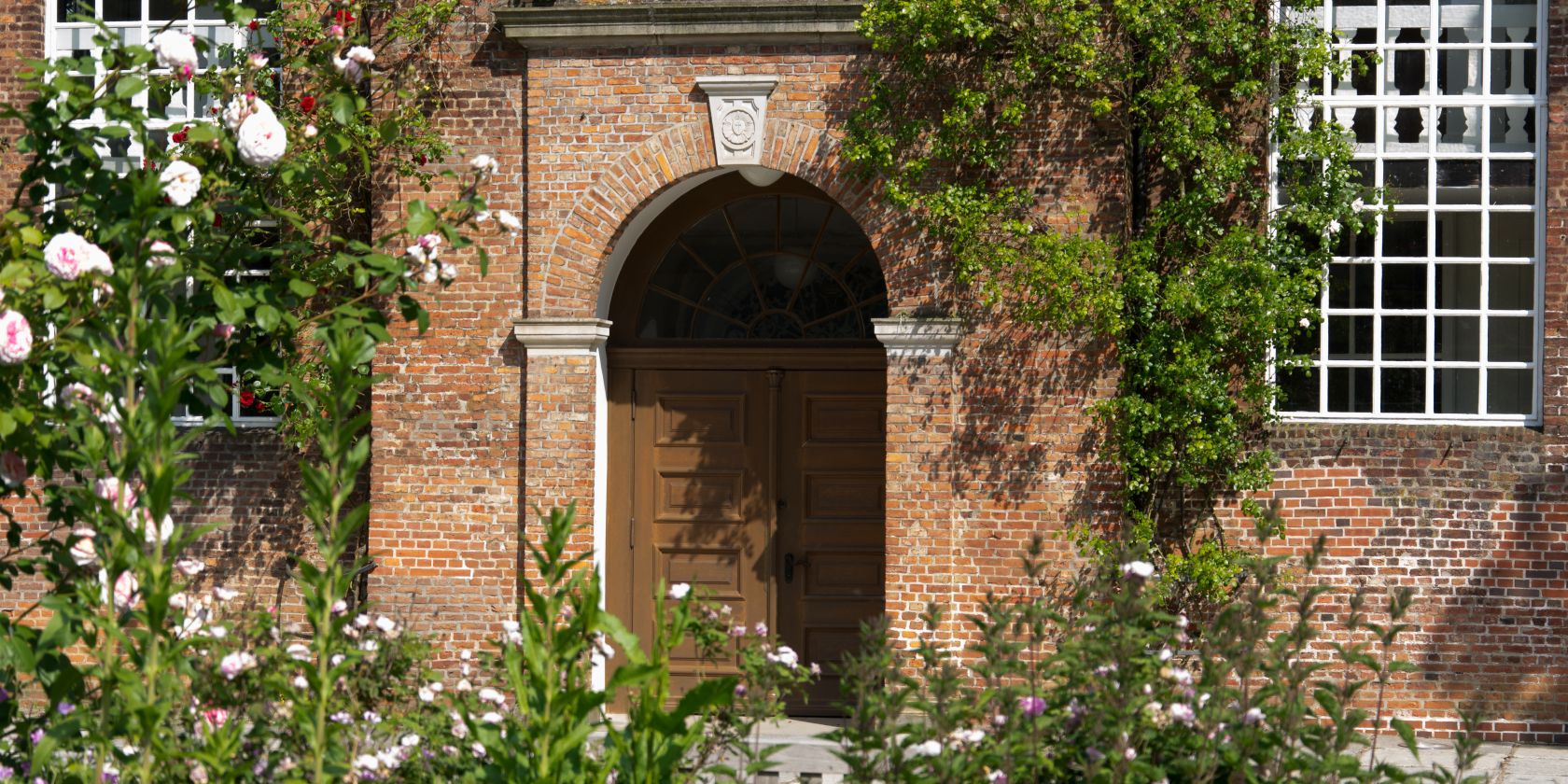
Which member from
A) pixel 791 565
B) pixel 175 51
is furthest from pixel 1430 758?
pixel 175 51

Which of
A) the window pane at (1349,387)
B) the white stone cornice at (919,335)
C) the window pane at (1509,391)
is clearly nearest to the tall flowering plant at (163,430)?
the white stone cornice at (919,335)

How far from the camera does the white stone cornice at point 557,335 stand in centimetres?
995

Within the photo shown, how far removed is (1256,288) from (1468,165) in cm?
168

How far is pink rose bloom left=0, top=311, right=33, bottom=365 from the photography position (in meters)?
4.32

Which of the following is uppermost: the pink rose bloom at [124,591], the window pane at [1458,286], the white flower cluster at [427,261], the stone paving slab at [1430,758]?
the window pane at [1458,286]

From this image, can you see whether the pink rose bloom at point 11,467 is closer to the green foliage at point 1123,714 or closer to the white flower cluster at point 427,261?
the white flower cluster at point 427,261

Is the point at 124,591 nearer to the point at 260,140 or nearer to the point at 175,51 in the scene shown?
the point at 260,140

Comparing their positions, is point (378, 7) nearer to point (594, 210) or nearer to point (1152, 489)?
point (594, 210)

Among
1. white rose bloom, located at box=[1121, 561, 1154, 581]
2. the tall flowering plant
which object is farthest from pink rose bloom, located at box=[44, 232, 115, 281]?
white rose bloom, located at box=[1121, 561, 1154, 581]

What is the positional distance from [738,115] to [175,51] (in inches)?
206

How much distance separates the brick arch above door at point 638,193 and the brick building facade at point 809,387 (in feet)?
0.06

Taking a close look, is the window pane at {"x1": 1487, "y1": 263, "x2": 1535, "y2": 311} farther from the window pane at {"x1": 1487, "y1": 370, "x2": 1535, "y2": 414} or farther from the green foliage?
the green foliage

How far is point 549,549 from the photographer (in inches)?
149

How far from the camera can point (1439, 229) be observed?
9695 mm
